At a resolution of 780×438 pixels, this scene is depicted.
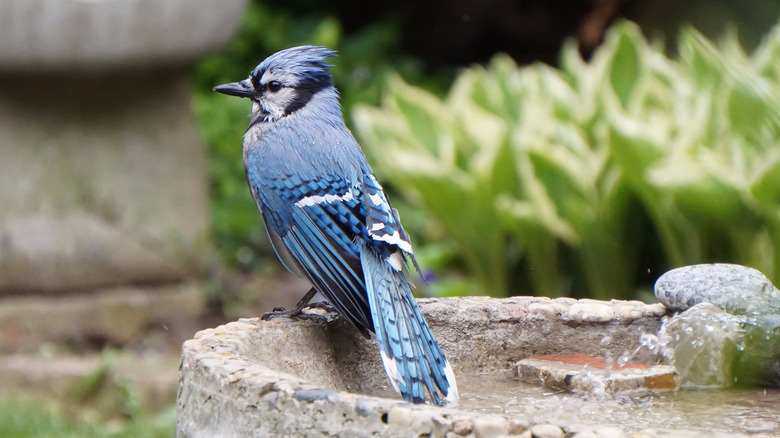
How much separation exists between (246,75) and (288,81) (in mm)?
4017

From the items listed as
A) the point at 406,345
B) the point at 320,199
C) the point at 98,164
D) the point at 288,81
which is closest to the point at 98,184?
the point at 98,164

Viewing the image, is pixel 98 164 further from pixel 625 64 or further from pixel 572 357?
pixel 572 357

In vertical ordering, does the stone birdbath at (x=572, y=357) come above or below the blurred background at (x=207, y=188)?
below

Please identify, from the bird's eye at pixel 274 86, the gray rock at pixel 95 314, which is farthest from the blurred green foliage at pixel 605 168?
the bird's eye at pixel 274 86

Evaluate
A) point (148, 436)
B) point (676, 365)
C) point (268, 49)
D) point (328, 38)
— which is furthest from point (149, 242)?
point (676, 365)

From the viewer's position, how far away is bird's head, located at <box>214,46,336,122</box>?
2.95 meters

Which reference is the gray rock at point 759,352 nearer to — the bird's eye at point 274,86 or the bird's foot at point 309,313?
the bird's foot at point 309,313

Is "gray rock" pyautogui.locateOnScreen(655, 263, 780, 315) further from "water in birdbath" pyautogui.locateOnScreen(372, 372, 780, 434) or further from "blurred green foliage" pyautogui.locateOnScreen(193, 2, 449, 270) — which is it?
"blurred green foliage" pyautogui.locateOnScreen(193, 2, 449, 270)

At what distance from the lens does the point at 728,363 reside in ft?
7.67

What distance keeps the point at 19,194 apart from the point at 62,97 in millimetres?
462

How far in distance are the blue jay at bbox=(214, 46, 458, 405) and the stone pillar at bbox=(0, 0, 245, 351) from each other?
1.76m

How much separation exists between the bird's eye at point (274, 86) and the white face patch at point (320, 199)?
0.51 m

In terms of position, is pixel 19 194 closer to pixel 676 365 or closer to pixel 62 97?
pixel 62 97

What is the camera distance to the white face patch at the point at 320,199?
2545mm
